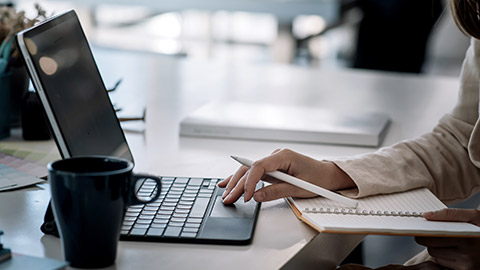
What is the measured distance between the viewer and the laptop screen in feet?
2.43

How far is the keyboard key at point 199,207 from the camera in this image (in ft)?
2.63

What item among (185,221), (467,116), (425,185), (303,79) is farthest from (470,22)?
(303,79)

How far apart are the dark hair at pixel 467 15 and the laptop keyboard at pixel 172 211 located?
1.59ft

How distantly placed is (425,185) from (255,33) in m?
3.78

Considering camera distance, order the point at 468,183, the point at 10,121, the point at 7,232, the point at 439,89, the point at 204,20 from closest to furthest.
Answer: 1. the point at 7,232
2. the point at 468,183
3. the point at 10,121
4. the point at 439,89
5. the point at 204,20

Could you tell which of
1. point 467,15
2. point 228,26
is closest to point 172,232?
point 467,15

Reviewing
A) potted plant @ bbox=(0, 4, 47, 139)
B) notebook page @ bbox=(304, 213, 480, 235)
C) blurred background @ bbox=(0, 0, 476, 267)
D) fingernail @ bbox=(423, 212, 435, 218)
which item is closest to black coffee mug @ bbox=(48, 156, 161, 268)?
notebook page @ bbox=(304, 213, 480, 235)

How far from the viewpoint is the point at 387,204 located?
886 millimetres

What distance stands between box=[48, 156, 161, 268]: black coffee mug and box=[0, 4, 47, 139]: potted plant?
1.87 ft

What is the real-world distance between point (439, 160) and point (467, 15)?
9.6 inches

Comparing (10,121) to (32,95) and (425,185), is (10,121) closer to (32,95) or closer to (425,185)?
(32,95)

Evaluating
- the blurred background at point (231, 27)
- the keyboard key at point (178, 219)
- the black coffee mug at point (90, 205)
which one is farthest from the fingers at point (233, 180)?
the blurred background at point (231, 27)

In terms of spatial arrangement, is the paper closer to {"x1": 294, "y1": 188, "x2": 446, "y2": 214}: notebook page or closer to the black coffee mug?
the black coffee mug

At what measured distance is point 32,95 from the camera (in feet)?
3.86
